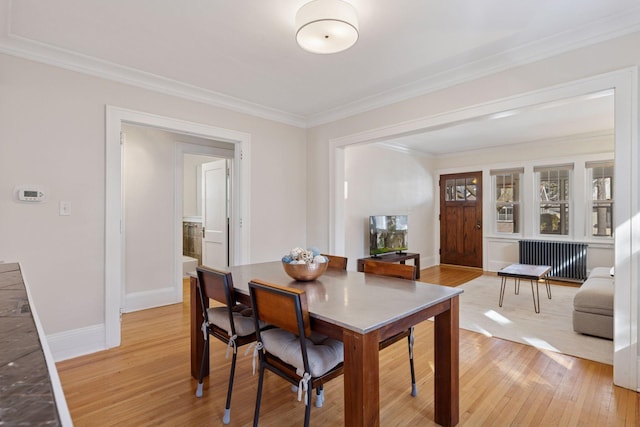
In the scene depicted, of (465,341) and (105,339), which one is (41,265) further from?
(465,341)

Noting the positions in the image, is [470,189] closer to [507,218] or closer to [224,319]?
[507,218]

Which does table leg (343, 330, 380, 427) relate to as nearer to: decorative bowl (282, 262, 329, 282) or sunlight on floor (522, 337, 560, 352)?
decorative bowl (282, 262, 329, 282)

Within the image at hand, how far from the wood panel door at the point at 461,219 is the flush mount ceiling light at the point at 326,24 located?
221 inches

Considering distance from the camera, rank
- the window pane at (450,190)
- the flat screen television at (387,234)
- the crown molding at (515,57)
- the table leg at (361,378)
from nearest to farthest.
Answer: the table leg at (361,378) < the crown molding at (515,57) < the flat screen television at (387,234) < the window pane at (450,190)

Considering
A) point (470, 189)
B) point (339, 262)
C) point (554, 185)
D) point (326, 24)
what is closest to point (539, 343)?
point (339, 262)

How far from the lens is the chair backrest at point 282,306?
1.49 metres

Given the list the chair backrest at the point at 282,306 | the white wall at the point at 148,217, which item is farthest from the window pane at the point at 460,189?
the chair backrest at the point at 282,306

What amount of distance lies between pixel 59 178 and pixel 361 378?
2.85m

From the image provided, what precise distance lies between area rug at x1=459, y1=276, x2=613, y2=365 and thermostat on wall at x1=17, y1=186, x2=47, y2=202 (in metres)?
4.03

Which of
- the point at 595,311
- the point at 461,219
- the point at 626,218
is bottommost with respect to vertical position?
the point at 595,311

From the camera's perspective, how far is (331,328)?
150cm

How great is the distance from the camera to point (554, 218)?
602cm

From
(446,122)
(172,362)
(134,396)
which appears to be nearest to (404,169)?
(446,122)

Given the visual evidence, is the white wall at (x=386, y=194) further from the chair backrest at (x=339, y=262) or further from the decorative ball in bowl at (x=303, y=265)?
the decorative ball in bowl at (x=303, y=265)
